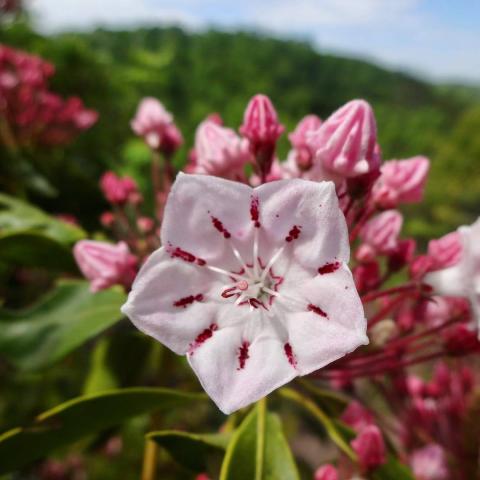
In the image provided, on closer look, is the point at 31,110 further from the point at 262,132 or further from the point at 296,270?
the point at 296,270

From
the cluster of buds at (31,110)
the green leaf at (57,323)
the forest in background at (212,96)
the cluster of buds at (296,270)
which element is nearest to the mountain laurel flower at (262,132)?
the cluster of buds at (296,270)

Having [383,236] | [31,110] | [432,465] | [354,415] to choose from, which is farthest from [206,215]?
[31,110]

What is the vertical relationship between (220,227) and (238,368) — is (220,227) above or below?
above

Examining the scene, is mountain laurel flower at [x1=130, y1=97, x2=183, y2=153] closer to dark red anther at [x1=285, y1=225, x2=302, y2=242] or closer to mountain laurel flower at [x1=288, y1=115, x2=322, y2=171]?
mountain laurel flower at [x1=288, y1=115, x2=322, y2=171]

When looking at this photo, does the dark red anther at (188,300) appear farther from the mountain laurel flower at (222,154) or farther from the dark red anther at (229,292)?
the mountain laurel flower at (222,154)

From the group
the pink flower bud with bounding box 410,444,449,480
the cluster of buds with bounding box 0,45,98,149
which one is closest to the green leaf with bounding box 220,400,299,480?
the pink flower bud with bounding box 410,444,449,480

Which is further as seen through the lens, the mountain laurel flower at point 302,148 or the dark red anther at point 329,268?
the mountain laurel flower at point 302,148
